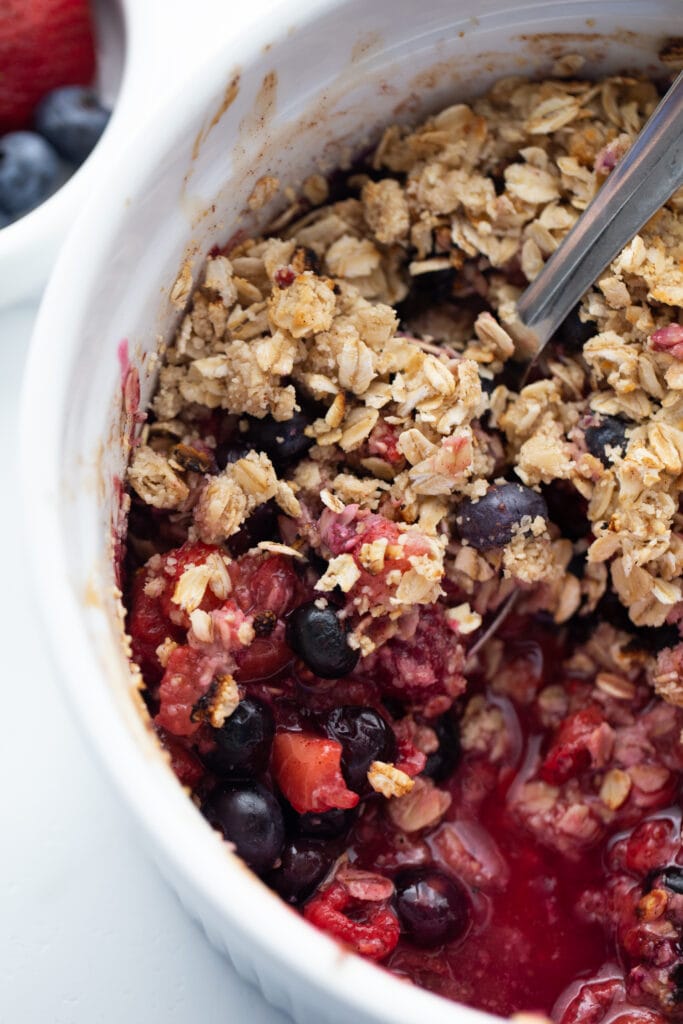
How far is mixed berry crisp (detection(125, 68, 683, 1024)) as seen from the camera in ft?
4.02

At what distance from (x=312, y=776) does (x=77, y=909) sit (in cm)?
37

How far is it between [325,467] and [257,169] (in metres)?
0.34

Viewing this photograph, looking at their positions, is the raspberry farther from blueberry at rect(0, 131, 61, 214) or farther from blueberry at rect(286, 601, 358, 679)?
blueberry at rect(0, 131, 61, 214)

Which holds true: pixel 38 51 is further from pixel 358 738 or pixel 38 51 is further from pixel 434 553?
pixel 358 738

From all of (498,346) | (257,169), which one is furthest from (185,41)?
(498,346)

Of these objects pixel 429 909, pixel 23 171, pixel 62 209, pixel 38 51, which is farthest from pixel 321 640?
pixel 38 51

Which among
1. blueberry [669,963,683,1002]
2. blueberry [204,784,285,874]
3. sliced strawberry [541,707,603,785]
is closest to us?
blueberry [204,784,285,874]

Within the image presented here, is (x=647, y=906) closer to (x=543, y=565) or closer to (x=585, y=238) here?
(x=543, y=565)

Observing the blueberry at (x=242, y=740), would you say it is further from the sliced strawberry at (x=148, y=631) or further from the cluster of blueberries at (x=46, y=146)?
the cluster of blueberries at (x=46, y=146)

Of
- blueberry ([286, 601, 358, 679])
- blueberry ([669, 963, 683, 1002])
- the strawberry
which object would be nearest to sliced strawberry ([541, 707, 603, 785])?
blueberry ([669, 963, 683, 1002])

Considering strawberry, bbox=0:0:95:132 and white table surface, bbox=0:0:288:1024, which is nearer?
white table surface, bbox=0:0:288:1024

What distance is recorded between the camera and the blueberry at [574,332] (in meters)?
1.35

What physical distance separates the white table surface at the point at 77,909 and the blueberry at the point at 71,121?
0.75m

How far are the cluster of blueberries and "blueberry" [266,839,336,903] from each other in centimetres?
97
